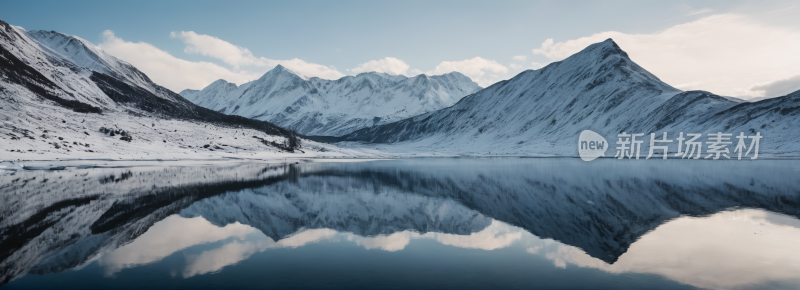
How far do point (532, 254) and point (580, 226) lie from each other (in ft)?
20.3

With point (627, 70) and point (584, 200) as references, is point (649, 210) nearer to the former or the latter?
point (584, 200)

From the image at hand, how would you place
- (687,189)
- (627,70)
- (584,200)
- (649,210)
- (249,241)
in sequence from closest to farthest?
(249,241), (649,210), (584,200), (687,189), (627,70)

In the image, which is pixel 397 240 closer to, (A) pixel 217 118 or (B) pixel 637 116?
(B) pixel 637 116

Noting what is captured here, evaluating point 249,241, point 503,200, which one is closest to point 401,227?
point 249,241

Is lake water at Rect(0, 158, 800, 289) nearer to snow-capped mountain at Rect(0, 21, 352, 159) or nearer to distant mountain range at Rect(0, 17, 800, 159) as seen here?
snow-capped mountain at Rect(0, 21, 352, 159)

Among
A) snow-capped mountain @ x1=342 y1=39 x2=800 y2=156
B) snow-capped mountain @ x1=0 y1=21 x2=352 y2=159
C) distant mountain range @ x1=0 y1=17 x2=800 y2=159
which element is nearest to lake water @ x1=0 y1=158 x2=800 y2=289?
snow-capped mountain @ x1=0 y1=21 x2=352 y2=159

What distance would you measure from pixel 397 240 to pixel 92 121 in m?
118

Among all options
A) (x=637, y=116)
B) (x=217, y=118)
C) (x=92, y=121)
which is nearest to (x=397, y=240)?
(x=92, y=121)

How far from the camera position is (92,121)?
105875 millimetres

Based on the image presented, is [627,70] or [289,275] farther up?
[627,70]

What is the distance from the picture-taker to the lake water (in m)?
11.8

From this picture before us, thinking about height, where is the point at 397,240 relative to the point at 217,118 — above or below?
below

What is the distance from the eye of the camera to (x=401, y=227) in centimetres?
2052

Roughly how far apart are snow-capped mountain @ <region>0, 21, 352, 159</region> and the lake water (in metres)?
56.9
